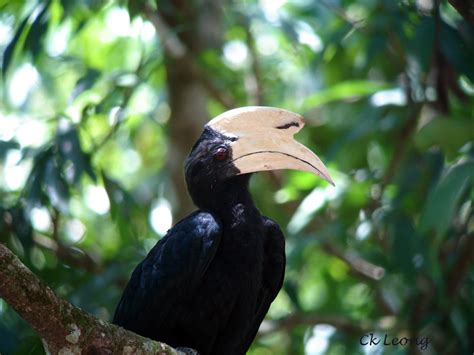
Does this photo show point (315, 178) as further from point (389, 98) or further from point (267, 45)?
point (267, 45)

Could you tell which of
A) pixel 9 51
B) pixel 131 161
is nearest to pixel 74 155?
pixel 9 51

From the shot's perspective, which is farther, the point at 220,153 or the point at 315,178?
the point at 315,178

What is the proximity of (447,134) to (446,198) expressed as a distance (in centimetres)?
74

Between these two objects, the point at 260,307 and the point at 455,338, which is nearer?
the point at 260,307

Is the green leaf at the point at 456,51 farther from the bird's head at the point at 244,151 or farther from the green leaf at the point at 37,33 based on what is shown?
the green leaf at the point at 37,33

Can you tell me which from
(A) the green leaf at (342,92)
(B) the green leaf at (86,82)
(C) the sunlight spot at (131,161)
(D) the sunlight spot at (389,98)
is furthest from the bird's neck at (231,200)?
(C) the sunlight spot at (131,161)

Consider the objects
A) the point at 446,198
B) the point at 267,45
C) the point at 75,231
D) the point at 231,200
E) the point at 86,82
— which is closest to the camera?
the point at 231,200

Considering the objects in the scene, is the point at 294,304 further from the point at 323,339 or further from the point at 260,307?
the point at 260,307

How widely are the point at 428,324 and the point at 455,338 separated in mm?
263

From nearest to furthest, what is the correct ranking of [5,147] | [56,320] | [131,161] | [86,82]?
[56,320]
[5,147]
[86,82]
[131,161]

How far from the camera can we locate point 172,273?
509 centimetres

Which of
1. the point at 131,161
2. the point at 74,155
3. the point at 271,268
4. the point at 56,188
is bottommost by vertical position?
the point at 131,161

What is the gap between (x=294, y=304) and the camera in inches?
297

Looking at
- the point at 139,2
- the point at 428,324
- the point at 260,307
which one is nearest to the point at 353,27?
the point at 139,2
